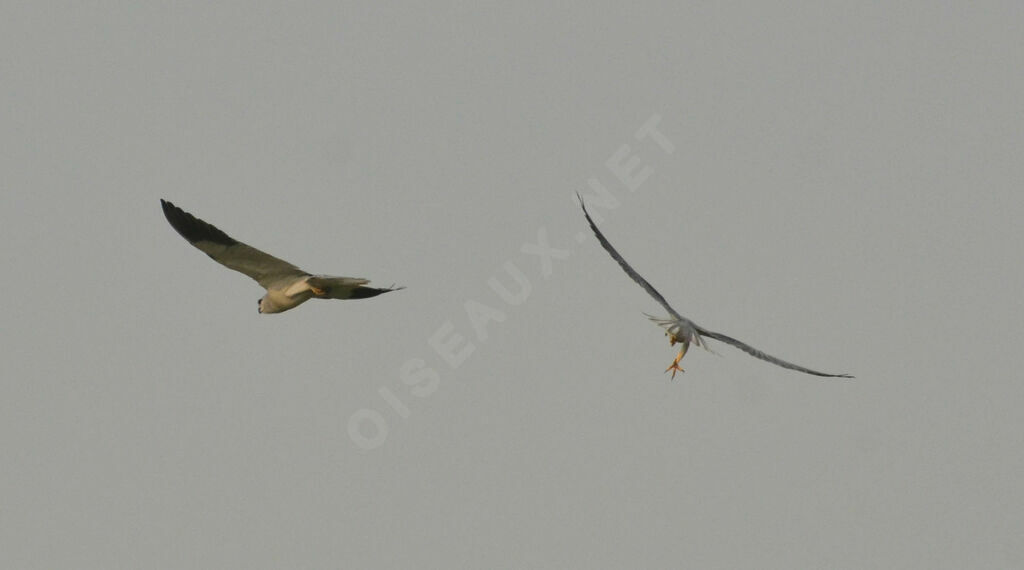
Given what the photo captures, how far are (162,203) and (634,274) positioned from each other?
6.95 meters

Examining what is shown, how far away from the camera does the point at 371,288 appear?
2003 centimetres

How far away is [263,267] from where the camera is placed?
2134 centimetres

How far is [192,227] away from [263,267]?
3.89 ft

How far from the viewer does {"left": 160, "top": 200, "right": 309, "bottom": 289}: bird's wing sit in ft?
68.7

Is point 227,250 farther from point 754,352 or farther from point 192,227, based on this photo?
point 754,352

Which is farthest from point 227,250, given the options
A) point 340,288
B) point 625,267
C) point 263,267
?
point 625,267

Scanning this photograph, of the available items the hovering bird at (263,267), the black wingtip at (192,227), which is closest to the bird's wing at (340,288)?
the hovering bird at (263,267)

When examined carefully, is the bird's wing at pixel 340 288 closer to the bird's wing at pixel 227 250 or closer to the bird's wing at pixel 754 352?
the bird's wing at pixel 227 250

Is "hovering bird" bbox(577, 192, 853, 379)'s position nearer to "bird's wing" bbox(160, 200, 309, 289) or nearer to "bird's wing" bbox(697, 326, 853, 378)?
"bird's wing" bbox(697, 326, 853, 378)

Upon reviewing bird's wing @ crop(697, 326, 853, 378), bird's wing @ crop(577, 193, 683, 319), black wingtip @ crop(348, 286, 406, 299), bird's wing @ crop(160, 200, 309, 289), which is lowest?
bird's wing @ crop(697, 326, 853, 378)

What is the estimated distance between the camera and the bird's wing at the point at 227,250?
68.7 ft

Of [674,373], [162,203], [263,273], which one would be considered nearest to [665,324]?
[674,373]

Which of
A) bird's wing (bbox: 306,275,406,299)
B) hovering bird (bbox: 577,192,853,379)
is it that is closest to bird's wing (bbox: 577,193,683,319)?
hovering bird (bbox: 577,192,853,379)

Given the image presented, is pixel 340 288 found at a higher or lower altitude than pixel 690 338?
higher
